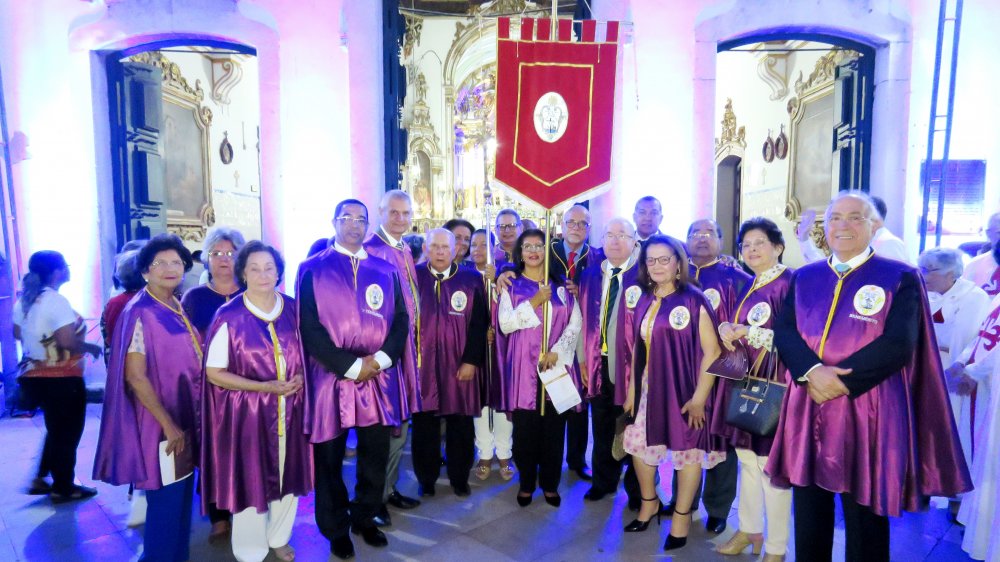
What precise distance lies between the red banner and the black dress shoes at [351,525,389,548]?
218cm

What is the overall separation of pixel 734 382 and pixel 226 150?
441 inches

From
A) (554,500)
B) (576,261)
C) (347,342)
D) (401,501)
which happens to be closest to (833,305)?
(576,261)

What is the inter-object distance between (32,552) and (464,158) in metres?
17.1

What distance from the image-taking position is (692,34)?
5441 mm

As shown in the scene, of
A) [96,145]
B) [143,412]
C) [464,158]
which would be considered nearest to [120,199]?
[96,145]

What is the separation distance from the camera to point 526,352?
354 centimetres

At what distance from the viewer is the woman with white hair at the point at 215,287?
10.3 feet

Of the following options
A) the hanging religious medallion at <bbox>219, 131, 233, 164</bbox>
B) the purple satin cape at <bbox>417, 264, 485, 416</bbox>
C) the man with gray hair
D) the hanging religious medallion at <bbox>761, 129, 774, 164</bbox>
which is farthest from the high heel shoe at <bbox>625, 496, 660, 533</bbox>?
the hanging religious medallion at <bbox>219, 131, 233, 164</bbox>

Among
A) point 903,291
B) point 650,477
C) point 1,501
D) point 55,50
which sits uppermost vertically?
point 55,50

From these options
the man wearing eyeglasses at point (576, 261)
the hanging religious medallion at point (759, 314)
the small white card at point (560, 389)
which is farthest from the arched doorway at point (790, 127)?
the small white card at point (560, 389)

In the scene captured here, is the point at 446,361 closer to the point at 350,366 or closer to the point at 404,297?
the point at 404,297

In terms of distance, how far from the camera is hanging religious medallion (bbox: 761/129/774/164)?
10598 mm

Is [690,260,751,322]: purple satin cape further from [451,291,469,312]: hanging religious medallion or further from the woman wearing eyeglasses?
the woman wearing eyeglasses

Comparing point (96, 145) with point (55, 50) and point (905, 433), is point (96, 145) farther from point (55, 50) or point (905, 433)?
point (905, 433)
